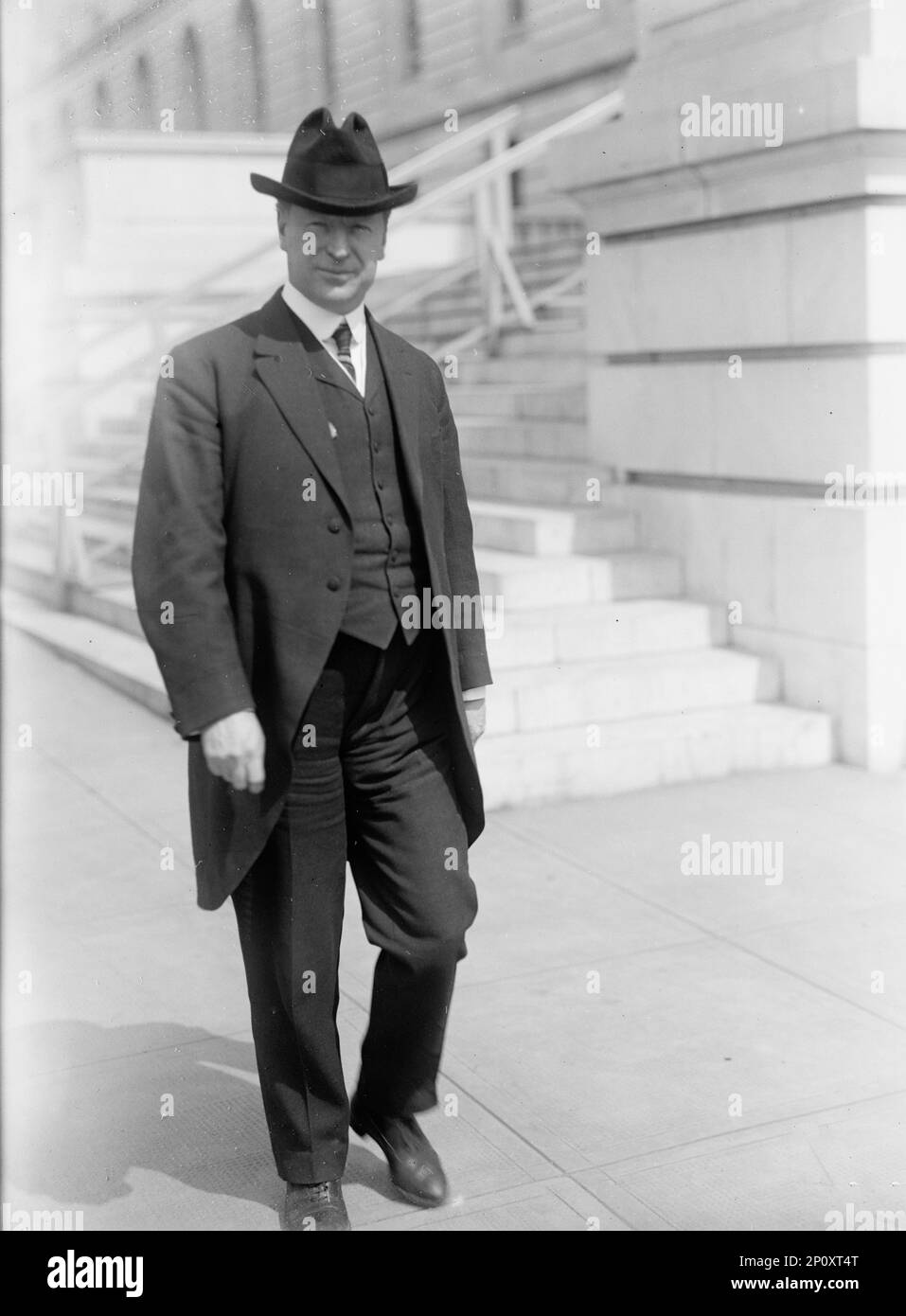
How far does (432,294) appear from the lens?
1393cm

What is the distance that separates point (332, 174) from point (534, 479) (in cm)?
564

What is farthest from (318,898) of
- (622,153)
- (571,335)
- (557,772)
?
(571,335)

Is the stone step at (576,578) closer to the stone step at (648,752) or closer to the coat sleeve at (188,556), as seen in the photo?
the stone step at (648,752)

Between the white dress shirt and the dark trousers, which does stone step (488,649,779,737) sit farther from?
the white dress shirt

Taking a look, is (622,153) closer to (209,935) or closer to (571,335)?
(571,335)

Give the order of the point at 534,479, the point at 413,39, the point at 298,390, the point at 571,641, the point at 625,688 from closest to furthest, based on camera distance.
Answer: the point at 298,390
the point at 625,688
the point at 571,641
the point at 534,479
the point at 413,39

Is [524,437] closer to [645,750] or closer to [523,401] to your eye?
[523,401]

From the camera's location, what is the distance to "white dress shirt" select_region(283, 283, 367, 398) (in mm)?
3410

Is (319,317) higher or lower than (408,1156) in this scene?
higher

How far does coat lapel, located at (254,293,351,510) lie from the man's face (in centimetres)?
10

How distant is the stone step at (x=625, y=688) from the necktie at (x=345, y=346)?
3484 mm

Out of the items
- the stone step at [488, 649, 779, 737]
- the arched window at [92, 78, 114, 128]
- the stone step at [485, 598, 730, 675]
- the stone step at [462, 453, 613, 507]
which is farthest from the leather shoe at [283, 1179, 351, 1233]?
the stone step at [462, 453, 613, 507]

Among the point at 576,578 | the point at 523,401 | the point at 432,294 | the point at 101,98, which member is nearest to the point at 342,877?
the point at 101,98

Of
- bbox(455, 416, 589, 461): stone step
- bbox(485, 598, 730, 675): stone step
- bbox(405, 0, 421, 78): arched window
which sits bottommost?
bbox(485, 598, 730, 675): stone step
